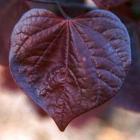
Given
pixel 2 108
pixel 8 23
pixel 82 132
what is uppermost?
pixel 8 23

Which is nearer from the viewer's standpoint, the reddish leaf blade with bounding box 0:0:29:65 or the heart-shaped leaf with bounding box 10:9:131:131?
the heart-shaped leaf with bounding box 10:9:131:131

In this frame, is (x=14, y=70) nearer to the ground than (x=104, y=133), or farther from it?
farther from it

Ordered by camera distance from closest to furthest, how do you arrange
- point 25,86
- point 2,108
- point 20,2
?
1. point 25,86
2. point 20,2
3. point 2,108

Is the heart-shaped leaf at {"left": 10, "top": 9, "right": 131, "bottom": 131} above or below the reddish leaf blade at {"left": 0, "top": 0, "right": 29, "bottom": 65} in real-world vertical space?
above

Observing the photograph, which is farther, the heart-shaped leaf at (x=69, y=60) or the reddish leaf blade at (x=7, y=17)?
the reddish leaf blade at (x=7, y=17)

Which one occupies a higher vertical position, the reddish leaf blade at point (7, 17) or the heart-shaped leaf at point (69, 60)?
the heart-shaped leaf at point (69, 60)

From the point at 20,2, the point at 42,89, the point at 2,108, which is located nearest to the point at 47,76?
the point at 42,89

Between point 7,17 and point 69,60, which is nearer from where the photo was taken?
point 69,60

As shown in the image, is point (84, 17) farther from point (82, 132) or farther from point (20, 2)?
point (82, 132)
